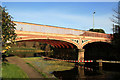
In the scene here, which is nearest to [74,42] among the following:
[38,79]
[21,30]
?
[21,30]

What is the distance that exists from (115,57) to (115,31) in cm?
753

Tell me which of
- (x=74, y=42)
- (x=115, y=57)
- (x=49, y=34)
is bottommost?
(x=115, y=57)

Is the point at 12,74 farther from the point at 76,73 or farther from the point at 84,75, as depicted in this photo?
the point at 84,75

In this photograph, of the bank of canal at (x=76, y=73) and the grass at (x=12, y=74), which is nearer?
the grass at (x=12, y=74)

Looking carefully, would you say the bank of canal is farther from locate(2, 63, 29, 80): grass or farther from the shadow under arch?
the shadow under arch

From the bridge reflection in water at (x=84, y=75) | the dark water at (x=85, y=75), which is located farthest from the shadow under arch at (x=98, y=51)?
the bridge reflection in water at (x=84, y=75)

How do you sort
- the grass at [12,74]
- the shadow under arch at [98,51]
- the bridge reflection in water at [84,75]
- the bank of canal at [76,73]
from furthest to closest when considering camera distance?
the shadow under arch at [98,51] → the bank of canal at [76,73] → the bridge reflection in water at [84,75] → the grass at [12,74]

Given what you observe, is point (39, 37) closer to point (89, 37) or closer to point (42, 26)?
point (42, 26)

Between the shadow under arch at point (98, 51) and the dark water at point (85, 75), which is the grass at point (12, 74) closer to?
the dark water at point (85, 75)

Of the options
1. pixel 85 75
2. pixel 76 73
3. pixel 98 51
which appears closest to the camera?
pixel 85 75

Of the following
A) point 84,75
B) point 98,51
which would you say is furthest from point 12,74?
point 98,51

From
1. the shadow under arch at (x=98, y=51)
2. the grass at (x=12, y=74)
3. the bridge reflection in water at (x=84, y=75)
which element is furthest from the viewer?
the shadow under arch at (x=98, y=51)

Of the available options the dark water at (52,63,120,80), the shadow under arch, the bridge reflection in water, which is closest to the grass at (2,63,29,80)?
the dark water at (52,63,120,80)

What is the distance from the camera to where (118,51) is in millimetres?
28500
